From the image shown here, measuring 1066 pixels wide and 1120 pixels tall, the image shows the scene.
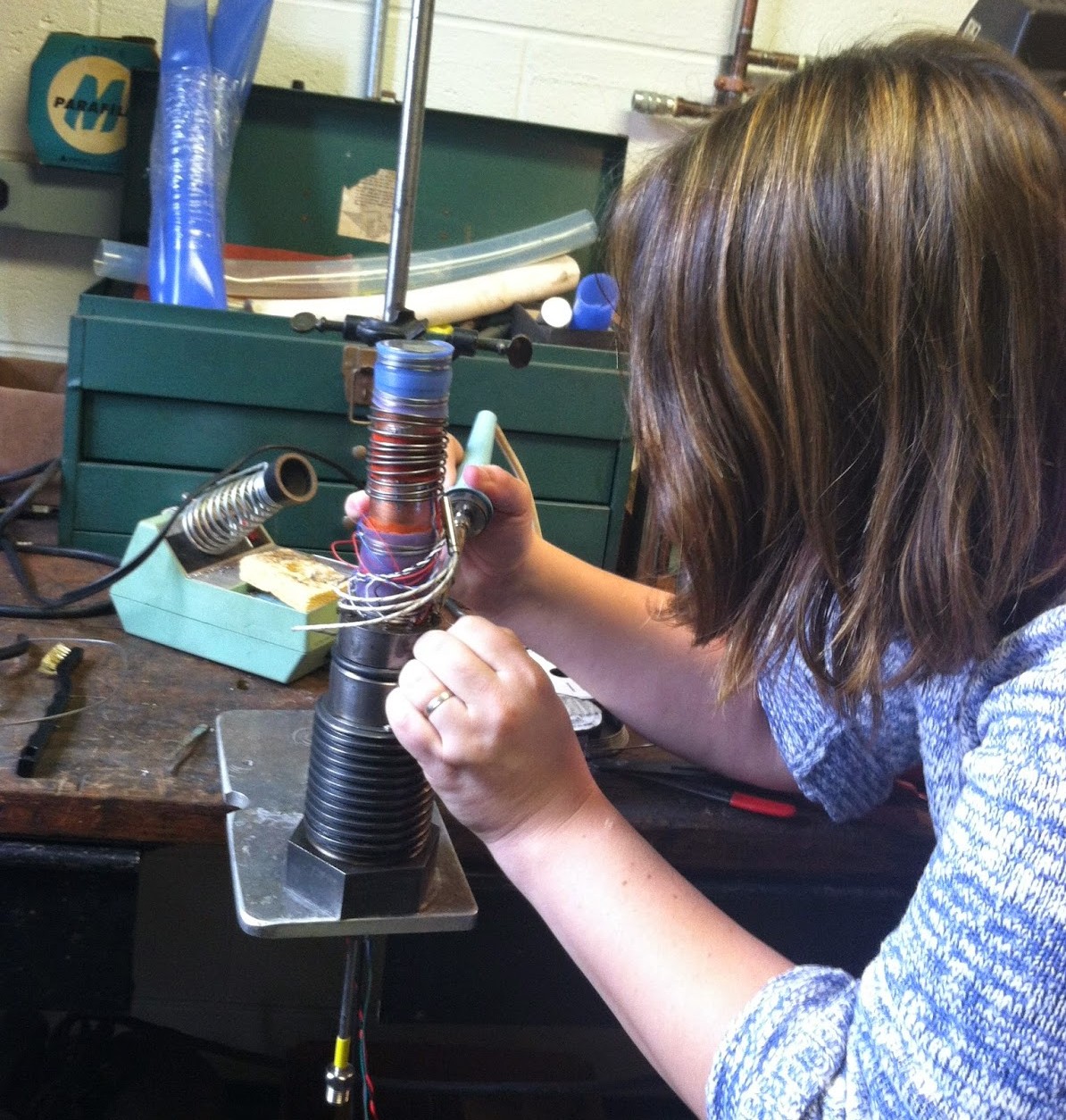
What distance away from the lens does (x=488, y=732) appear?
1.77 ft

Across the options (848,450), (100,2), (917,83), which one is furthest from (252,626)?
(100,2)

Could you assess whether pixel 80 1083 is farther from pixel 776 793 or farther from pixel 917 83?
pixel 917 83

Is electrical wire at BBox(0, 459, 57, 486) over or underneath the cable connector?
over

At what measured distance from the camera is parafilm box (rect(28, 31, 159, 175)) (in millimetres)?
1236

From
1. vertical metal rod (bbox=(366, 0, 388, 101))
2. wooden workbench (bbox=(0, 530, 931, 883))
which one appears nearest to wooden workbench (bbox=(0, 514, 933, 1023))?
wooden workbench (bbox=(0, 530, 931, 883))

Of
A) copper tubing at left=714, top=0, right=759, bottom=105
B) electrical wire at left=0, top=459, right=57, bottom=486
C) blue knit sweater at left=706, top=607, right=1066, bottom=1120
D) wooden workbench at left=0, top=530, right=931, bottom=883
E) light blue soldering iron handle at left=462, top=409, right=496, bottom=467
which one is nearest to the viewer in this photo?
blue knit sweater at left=706, top=607, right=1066, bottom=1120

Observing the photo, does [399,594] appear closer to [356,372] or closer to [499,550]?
[499,550]

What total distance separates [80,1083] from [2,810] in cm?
35

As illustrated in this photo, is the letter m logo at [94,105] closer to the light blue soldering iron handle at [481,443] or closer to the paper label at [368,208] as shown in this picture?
the paper label at [368,208]

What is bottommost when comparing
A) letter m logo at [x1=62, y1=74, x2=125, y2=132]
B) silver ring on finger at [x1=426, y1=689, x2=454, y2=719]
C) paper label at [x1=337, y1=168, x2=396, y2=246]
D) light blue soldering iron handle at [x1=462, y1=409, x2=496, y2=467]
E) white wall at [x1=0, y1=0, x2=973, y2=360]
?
silver ring on finger at [x1=426, y1=689, x2=454, y2=719]

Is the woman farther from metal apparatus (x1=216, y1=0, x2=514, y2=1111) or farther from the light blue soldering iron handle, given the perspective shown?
the light blue soldering iron handle

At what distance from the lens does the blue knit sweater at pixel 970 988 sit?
44 centimetres

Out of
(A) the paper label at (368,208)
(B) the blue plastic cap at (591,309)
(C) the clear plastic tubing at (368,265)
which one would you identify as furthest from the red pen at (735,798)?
(A) the paper label at (368,208)

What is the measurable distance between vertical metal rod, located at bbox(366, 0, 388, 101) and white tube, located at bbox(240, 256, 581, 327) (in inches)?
11.5
